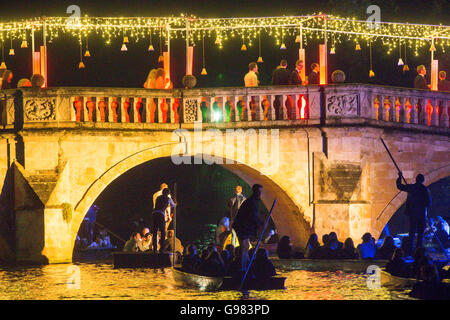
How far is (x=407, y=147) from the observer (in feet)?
72.1

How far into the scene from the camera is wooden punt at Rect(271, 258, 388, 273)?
18719mm

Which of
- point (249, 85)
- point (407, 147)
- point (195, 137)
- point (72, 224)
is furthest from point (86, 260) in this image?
point (407, 147)

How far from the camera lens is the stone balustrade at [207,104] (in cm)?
2084

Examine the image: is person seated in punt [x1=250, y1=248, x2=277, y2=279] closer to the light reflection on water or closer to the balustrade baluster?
the light reflection on water

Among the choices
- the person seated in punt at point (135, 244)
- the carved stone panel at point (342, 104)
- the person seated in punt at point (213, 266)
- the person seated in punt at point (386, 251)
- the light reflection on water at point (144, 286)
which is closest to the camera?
the light reflection on water at point (144, 286)

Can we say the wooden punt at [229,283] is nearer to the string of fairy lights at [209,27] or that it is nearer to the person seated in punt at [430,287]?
the person seated in punt at [430,287]

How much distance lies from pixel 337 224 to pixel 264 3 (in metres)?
9.67

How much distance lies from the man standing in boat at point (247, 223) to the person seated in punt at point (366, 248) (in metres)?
3.79

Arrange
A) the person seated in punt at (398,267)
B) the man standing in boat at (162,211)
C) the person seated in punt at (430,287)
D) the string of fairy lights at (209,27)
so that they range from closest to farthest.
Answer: the person seated in punt at (430,287)
the person seated in punt at (398,267)
the man standing in boat at (162,211)
the string of fairy lights at (209,27)

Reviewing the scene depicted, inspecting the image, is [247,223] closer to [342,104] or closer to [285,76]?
[342,104]

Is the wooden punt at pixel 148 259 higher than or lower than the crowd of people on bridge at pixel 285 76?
lower

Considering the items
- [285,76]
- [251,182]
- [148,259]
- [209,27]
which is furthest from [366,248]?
[209,27]

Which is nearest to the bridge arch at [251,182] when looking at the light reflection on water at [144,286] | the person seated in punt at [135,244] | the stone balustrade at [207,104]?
the stone balustrade at [207,104]

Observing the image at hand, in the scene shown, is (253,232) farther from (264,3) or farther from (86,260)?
(264,3)
